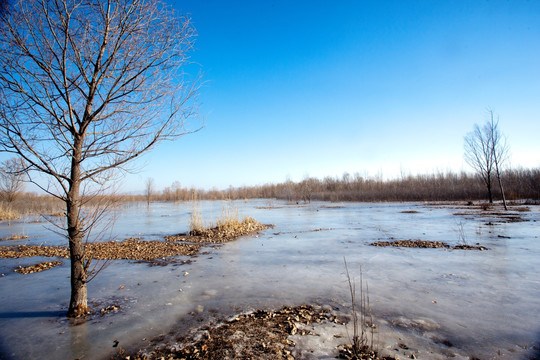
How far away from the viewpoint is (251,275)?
5211 millimetres

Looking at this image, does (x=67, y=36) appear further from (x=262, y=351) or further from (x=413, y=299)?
(x=413, y=299)

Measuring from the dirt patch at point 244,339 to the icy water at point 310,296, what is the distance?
28 centimetres

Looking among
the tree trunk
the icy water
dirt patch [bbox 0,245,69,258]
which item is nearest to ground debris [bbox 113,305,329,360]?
the icy water

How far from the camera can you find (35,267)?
6.07 metres

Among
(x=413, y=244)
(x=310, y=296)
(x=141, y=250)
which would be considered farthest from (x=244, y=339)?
(x=413, y=244)

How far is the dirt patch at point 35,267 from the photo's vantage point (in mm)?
5832

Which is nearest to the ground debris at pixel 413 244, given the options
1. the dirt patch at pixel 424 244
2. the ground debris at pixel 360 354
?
the dirt patch at pixel 424 244

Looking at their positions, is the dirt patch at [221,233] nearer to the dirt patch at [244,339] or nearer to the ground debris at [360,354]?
the dirt patch at [244,339]

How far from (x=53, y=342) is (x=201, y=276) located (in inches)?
102

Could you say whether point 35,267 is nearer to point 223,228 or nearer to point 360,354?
point 223,228

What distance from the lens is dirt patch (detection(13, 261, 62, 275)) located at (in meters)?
5.83

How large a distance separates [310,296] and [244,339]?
5.00ft

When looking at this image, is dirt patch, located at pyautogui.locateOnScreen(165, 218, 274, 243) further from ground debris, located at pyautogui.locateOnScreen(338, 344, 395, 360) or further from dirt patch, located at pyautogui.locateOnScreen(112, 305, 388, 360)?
ground debris, located at pyautogui.locateOnScreen(338, 344, 395, 360)

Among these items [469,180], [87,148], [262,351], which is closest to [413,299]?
[262,351]
